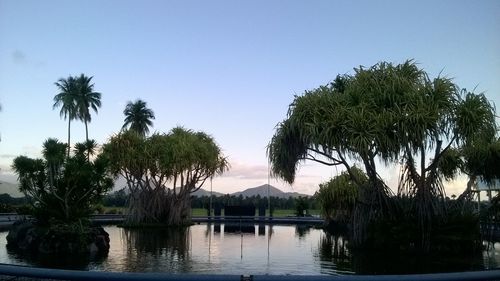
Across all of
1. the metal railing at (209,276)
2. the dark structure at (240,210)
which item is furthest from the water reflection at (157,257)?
the dark structure at (240,210)

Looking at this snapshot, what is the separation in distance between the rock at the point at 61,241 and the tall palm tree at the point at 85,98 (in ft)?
153

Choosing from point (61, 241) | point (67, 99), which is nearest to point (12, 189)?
point (67, 99)

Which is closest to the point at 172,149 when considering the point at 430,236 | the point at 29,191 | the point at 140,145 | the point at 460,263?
the point at 140,145

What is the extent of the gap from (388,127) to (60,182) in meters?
14.7

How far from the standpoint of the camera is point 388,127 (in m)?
20.0

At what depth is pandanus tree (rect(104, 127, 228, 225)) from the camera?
40.0 meters

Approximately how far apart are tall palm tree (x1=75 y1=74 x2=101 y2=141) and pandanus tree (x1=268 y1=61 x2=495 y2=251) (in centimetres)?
4918

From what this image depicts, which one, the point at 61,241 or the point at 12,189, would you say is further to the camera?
the point at 12,189

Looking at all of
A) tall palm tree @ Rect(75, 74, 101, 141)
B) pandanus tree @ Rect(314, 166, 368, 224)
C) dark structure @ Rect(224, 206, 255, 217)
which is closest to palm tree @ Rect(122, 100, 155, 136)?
tall palm tree @ Rect(75, 74, 101, 141)

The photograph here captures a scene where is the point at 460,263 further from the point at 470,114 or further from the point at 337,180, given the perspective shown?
the point at 337,180

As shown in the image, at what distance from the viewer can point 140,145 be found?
40781 millimetres

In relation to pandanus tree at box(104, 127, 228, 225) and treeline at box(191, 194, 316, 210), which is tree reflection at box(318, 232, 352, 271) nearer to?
pandanus tree at box(104, 127, 228, 225)

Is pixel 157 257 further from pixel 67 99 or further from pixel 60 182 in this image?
pixel 67 99

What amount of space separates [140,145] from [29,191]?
18009mm
